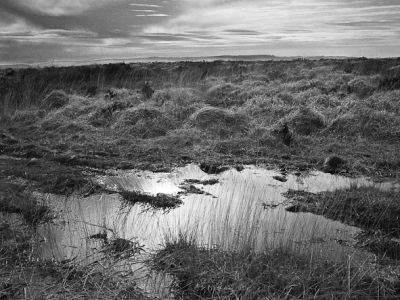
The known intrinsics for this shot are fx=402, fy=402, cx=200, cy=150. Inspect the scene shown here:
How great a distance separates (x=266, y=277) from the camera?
3943 mm

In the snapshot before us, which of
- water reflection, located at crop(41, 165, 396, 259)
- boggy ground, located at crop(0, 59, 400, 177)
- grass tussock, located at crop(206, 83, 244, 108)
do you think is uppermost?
grass tussock, located at crop(206, 83, 244, 108)

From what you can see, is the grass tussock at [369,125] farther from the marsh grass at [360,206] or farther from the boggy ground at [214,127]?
the marsh grass at [360,206]

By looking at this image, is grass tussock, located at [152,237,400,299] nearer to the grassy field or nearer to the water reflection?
the grassy field

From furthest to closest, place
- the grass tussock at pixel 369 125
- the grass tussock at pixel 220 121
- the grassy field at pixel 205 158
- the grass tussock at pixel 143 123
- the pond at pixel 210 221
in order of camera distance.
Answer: the grass tussock at pixel 143 123, the grass tussock at pixel 220 121, the grass tussock at pixel 369 125, the pond at pixel 210 221, the grassy field at pixel 205 158

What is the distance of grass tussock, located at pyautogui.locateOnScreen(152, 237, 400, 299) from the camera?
376cm

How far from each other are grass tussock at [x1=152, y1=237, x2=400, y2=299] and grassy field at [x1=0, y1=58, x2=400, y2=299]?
0.05 feet

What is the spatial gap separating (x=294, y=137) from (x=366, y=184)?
123 inches

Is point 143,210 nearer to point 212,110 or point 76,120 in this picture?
point 212,110

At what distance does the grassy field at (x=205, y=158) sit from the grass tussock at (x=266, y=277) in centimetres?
1

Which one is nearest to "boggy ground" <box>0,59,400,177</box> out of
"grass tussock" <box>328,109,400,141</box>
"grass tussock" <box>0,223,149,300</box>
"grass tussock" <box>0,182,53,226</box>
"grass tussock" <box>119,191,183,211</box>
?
"grass tussock" <box>328,109,400,141</box>

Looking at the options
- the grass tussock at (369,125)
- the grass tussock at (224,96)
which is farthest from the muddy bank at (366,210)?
the grass tussock at (224,96)

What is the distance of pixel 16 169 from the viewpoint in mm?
7758

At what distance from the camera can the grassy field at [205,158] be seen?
12.8 ft

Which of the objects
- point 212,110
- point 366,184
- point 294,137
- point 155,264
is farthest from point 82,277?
point 212,110
